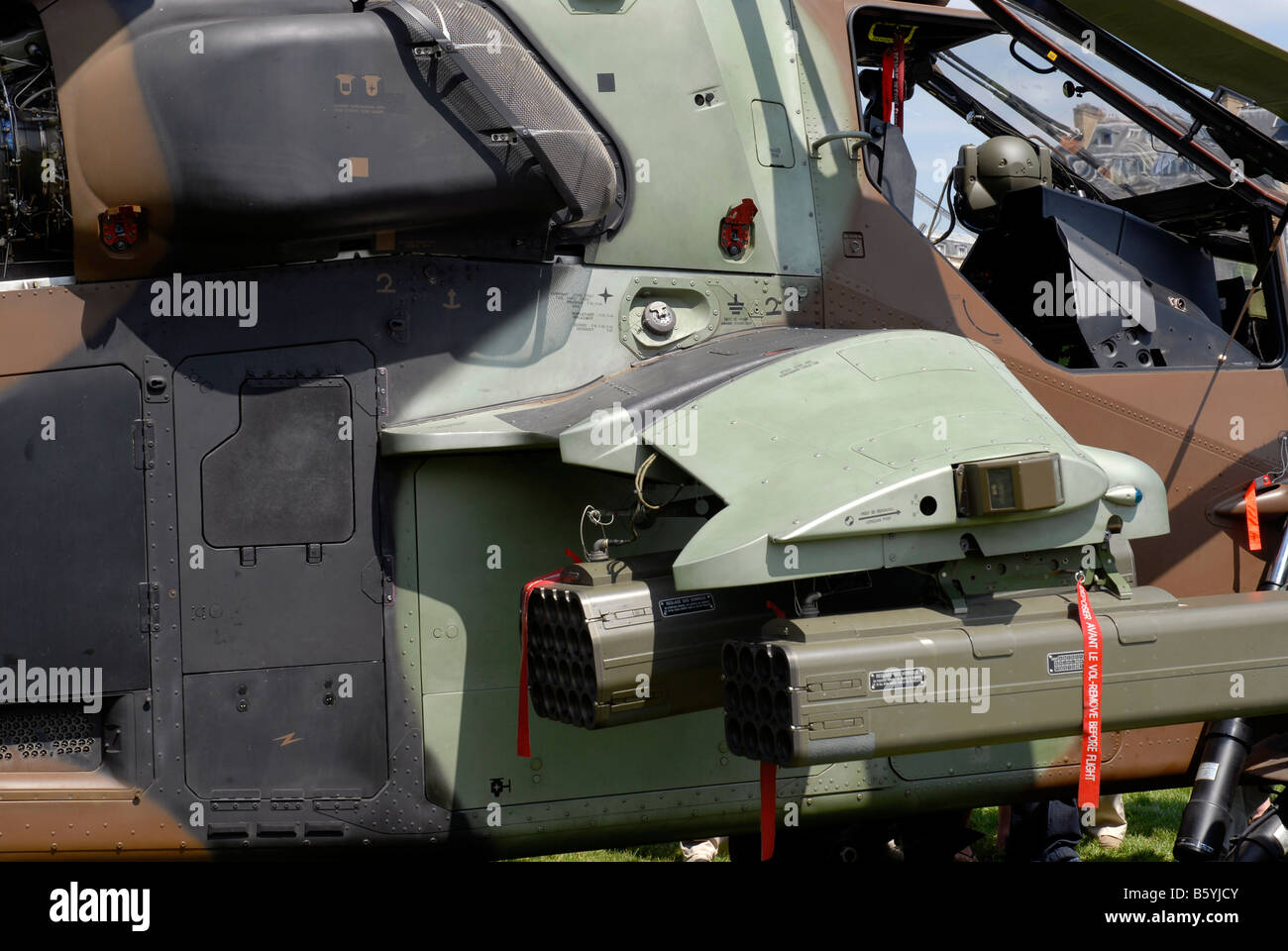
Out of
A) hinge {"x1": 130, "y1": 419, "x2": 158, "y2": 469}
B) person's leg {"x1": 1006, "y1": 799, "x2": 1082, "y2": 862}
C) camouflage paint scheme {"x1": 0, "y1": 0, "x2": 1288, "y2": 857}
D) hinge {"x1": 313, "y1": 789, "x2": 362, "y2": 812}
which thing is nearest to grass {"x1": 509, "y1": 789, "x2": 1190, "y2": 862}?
person's leg {"x1": 1006, "y1": 799, "x2": 1082, "y2": 862}

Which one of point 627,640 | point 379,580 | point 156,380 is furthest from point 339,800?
point 156,380

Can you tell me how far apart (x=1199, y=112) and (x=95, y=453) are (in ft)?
15.2

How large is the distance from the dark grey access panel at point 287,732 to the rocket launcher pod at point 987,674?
137cm

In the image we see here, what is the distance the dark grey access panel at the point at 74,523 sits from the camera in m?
4.27

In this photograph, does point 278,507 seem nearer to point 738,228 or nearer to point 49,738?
point 49,738

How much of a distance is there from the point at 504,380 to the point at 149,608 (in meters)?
1.46

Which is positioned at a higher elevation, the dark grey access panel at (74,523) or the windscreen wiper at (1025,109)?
the windscreen wiper at (1025,109)

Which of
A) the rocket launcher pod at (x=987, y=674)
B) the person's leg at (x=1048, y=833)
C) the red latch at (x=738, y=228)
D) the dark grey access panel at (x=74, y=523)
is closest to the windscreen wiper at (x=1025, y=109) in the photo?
the red latch at (x=738, y=228)

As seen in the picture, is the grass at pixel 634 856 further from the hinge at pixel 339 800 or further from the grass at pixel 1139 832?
the hinge at pixel 339 800

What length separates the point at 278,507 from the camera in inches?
175

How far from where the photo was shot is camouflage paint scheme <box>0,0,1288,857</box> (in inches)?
171

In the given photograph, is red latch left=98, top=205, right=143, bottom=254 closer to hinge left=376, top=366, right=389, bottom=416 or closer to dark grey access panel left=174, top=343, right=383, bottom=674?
dark grey access panel left=174, top=343, right=383, bottom=674
